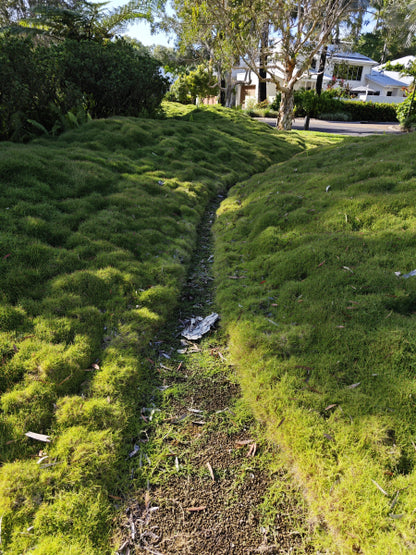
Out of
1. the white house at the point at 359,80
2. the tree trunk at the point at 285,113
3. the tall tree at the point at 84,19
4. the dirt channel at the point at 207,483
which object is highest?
the white house at the point at 359,80

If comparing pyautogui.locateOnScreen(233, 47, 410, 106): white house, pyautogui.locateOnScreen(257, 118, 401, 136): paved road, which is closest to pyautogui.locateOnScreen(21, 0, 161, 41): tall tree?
pyautogui.locateOnScreen(257, 118, 401, 136): paved road

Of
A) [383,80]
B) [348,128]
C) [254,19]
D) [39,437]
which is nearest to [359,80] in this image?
[383,80]

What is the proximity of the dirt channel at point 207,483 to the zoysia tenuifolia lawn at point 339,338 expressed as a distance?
203 millimetres

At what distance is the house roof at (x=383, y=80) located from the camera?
55375 mm

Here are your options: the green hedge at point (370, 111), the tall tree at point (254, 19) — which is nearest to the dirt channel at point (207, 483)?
the tall tree at point (254, 19)

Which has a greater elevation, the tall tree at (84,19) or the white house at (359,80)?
the white house at (359,80)

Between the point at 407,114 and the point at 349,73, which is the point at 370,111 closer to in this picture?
the point at 407,114

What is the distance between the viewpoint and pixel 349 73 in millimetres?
57469

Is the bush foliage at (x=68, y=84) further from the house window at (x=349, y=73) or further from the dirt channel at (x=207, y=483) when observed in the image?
the house window at (x=349, y=73)

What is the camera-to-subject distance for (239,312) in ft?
16.3

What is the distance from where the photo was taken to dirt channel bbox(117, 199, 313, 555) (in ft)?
8.46

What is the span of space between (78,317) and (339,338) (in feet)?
11.1

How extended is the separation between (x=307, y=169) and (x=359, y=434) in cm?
842

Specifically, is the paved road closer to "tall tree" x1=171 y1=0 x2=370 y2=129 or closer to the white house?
"tall tree" x1=171 y1=0 x2=370 y2=129
